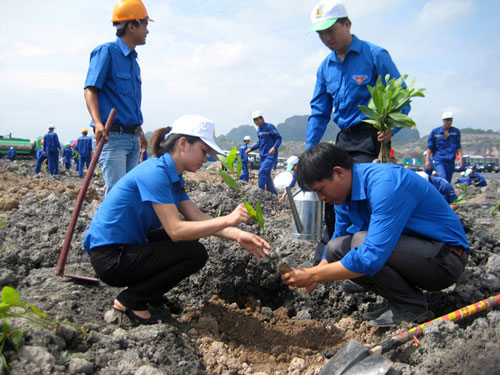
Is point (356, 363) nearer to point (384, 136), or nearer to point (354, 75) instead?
point (384, 136)

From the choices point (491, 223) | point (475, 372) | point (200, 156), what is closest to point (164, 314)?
point (200, 156)

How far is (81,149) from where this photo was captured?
533 inches

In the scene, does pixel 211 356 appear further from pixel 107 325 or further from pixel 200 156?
pixel 200 156

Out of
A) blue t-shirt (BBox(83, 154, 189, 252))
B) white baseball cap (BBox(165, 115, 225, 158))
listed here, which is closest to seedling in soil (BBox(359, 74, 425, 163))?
white baseball cap (BBox(165, 115, 225, 158))

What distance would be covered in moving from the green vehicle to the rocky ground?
22.6 meters

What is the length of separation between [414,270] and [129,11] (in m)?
2.75

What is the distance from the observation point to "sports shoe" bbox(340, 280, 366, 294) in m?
2.69

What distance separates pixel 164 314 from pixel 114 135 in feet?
4.85

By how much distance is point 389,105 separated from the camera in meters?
2.79

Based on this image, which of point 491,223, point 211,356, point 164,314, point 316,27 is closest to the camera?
point 211,356

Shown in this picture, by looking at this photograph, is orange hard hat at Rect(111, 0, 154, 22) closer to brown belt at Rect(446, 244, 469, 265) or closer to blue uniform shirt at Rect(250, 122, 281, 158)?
brown belt at Rect(446, 244, 469, 265)

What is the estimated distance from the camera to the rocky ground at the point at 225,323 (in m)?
1.66

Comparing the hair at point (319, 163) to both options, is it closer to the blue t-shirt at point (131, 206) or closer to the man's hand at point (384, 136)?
the blue t-shirt at point (131, 206)

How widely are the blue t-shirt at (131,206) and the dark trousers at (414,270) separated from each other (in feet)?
3.82
